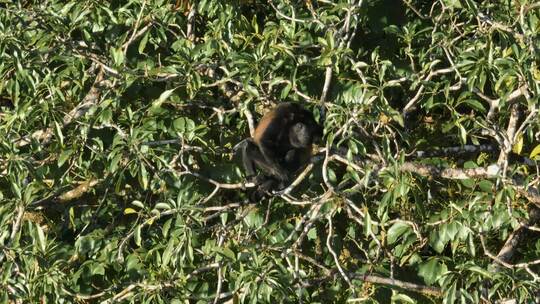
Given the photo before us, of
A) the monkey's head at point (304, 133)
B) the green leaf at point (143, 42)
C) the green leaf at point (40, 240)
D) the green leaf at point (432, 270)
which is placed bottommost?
the green leaf at point (432, 270)

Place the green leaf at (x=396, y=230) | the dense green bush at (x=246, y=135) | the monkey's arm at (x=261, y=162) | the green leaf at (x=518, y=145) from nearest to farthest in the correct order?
the dense green bush at (x=246, y=135) < the green leaf at (x=396, y=230) < the green leaf at (x=518, y=145) < the monkey's arm at (x=261, y=162)

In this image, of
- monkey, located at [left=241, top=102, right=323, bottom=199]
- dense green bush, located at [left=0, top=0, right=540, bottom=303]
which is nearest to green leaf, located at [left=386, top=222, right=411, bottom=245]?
dense green bush, located at [left=0, top=0, right=540, bottom=303]

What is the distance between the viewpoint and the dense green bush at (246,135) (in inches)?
200

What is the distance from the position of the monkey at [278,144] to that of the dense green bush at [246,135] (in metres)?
0.11

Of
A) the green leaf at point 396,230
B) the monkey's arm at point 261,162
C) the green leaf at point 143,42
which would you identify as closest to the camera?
the green leaf at point 396,230

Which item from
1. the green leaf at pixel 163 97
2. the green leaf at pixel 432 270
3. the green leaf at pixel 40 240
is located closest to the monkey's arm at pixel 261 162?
the green leaf at pixel 163 97

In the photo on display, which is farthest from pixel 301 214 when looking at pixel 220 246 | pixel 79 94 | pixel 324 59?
pixel 79 94

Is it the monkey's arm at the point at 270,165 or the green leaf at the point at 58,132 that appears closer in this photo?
the green leaf at the point at 58,132

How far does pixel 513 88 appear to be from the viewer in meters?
5.16

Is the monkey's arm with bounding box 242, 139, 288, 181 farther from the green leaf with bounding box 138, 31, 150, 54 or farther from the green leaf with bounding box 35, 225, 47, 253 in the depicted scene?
the green leaf with bounding box 35, 225, 47, 253

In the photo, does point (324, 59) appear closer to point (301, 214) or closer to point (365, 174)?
point (365, 174)

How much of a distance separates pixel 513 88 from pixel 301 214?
4.99ft

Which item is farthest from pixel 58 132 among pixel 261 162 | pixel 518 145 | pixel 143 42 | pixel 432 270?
pixel 518 145

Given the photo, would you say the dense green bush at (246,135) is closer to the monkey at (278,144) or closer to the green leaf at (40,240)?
the green leaf at (40,240)
